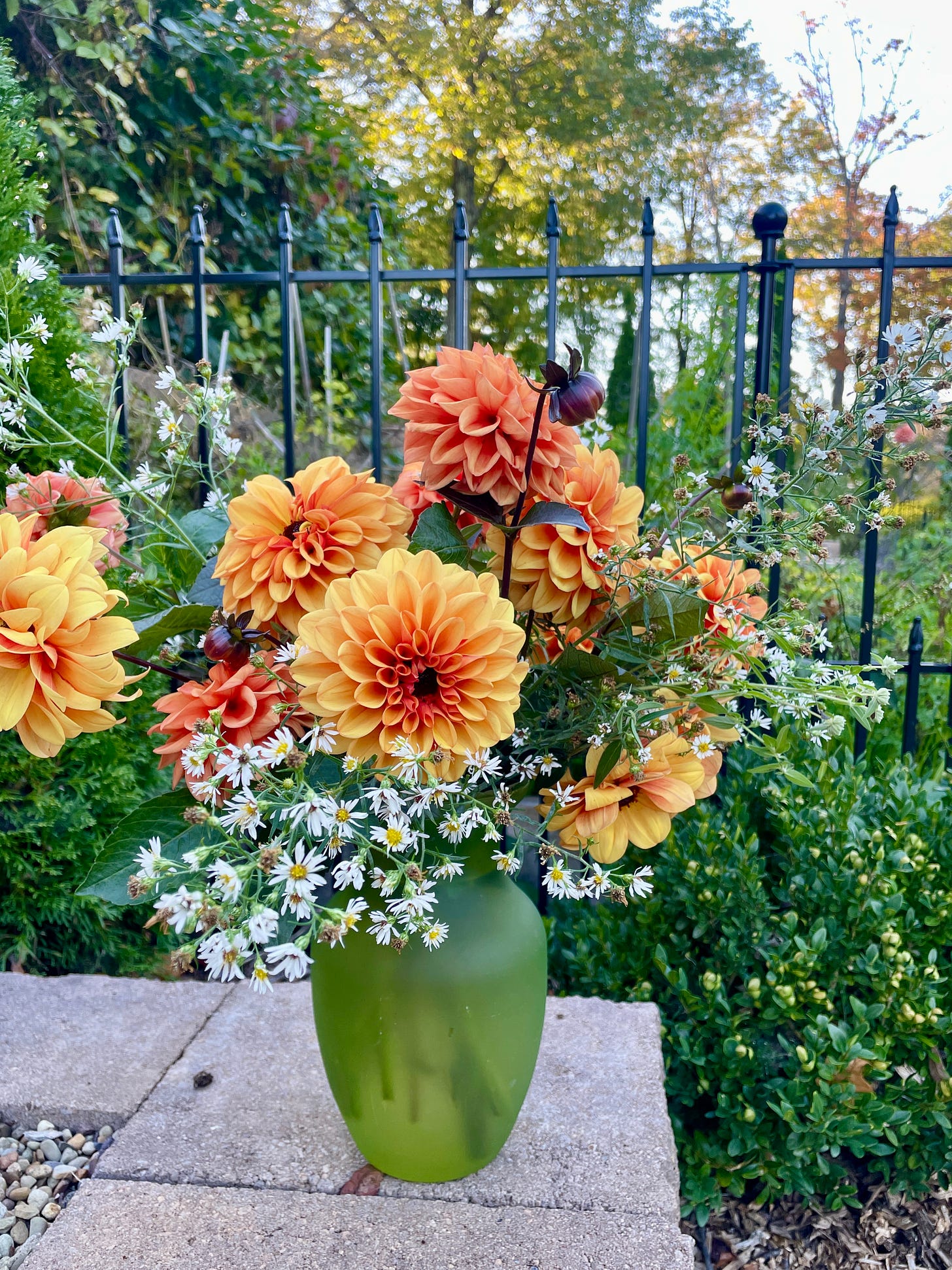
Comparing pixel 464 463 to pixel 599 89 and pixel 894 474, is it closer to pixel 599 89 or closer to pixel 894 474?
pixel 894 474

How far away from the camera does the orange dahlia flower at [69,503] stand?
929 mm

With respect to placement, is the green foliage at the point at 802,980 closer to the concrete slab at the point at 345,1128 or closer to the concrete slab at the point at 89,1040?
the concrete slab at the point at 345,1128

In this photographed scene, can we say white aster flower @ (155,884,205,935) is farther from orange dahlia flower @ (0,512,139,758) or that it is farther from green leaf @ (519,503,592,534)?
green leaf @ (519,503,592,534)

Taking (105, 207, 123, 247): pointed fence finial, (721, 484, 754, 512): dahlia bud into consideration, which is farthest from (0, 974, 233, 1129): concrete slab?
(105, 207, 123, 247): pointed fence finial

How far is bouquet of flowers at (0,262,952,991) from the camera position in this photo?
2.28 ft

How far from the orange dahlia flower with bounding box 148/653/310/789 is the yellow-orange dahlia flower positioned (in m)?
0.23

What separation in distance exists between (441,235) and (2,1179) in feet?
26.2

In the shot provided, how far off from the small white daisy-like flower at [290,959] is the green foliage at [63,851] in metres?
1.36

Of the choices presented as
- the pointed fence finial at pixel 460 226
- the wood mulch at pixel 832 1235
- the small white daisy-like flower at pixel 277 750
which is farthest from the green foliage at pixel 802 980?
the pointed fence finial at pixel 460 226

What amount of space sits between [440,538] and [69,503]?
37cm

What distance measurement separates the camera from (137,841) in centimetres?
84

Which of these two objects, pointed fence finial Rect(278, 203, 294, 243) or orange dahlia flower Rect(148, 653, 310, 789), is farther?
pointed fence finial Rect(278, 203, 294, 243)

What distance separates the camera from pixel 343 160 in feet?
15.2

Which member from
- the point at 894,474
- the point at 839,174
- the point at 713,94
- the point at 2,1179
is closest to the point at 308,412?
the point at 894,474
